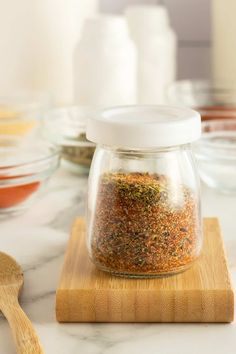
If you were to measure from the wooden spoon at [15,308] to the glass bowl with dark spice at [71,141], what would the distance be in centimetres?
40

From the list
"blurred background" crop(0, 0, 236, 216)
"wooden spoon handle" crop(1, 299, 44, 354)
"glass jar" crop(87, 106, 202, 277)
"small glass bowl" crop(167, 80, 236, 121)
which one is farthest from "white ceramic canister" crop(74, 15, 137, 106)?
"wooden spoon handle" crop(1, 299, 44, 354)

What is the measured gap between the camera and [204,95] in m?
1.50

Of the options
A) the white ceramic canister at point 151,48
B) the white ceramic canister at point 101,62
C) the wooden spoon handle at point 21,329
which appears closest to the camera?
the wooden spoon handle at point 21,329

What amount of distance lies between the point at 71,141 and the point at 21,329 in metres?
0.57

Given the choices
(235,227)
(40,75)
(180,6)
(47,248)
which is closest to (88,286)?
(47,248)

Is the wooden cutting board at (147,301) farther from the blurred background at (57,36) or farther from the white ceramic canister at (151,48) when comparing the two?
the white ceramic canister at (151,48)

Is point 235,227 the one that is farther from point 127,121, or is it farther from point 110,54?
point 110,54

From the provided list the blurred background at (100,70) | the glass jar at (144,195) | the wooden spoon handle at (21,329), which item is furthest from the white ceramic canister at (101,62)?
the wooden spoon handle at (21,329)

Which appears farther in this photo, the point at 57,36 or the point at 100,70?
the point at 57,36

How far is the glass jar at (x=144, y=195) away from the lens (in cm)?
68

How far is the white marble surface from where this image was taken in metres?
0.63

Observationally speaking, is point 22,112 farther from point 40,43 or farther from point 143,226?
point 143,226

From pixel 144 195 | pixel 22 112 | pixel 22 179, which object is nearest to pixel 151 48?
pixel 22 112

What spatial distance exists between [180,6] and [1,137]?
0.85 meters
